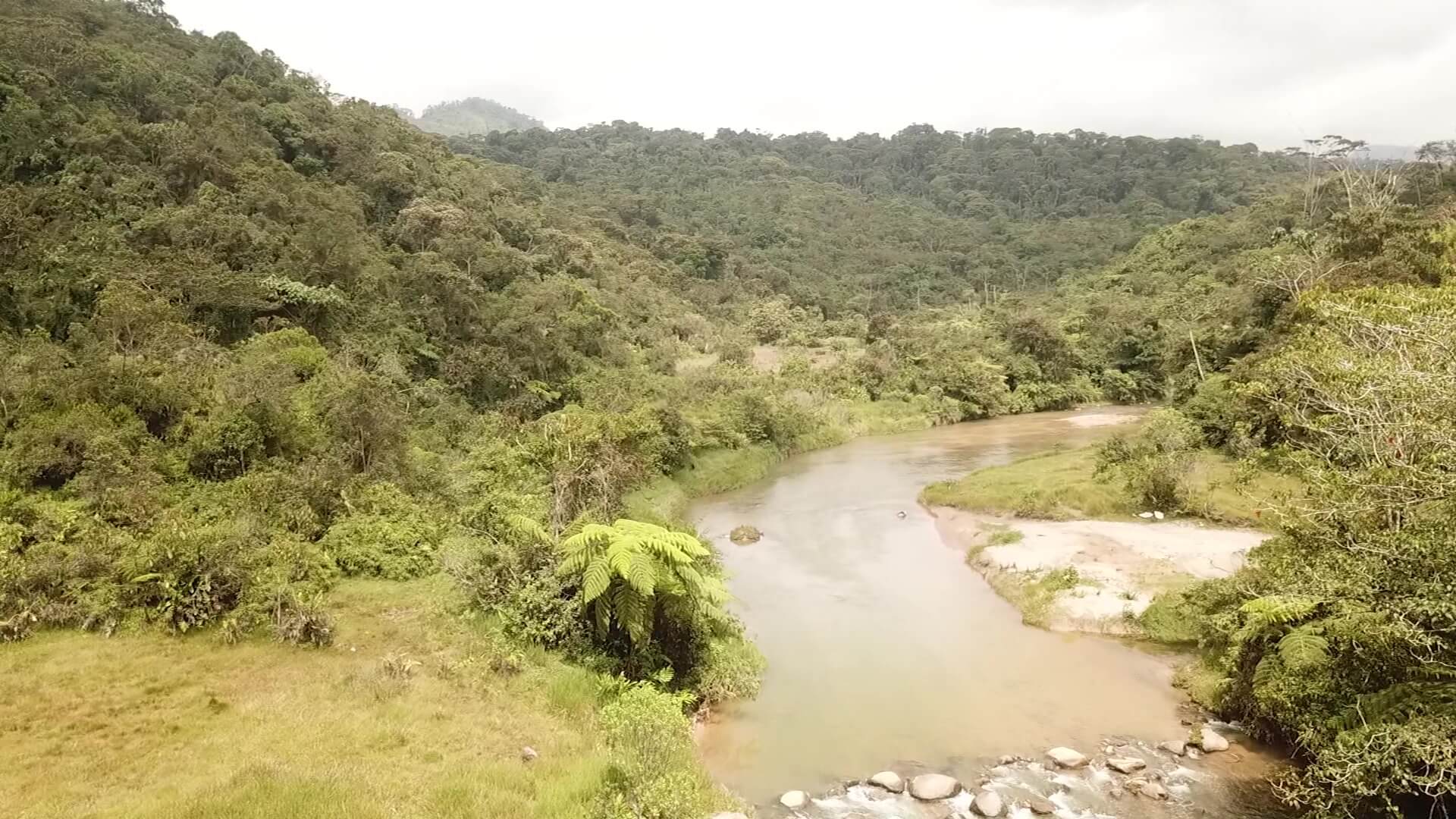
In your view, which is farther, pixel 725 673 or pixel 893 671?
pixel 893 671

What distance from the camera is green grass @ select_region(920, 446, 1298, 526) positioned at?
20578 mm

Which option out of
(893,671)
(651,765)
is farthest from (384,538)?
(893,671)

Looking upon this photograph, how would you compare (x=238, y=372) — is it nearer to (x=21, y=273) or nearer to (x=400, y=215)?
(x=21, y=273)

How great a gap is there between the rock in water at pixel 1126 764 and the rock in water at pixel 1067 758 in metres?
0.33

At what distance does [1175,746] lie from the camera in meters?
11.0

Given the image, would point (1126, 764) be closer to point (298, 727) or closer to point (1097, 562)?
point (1097, 562)

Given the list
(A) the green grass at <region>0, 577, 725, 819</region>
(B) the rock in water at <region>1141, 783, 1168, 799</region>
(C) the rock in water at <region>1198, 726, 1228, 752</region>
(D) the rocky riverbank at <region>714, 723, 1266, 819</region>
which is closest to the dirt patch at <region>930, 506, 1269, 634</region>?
(C) the rock in water at <region>1198, 726, 1228, 752</region>

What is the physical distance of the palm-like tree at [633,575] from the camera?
11.2 meters

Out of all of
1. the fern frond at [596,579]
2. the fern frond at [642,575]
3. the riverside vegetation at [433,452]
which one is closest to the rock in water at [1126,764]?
the riverside vegetation at [433,452]

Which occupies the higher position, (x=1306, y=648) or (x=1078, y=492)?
(x=1306, y=648)

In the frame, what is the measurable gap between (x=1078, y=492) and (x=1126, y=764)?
527 inches

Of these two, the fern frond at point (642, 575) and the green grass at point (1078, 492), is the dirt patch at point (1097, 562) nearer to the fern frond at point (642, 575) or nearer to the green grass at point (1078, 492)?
the green grass at point (1078, 492)

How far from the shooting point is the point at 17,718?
920cm

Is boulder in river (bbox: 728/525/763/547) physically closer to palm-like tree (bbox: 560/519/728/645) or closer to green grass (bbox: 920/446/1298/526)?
green grass (bbox: 920/446/1298/526)
